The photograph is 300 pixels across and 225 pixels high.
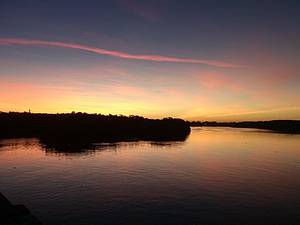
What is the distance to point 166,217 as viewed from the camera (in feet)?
102

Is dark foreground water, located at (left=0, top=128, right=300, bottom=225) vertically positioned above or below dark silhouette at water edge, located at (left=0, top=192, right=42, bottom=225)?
below

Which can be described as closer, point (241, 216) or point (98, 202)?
point (241, 216)

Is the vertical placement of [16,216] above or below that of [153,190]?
above

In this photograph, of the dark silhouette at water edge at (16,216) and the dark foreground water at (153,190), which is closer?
the dark silhouette at water edge at (16,216)

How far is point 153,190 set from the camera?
42344mm

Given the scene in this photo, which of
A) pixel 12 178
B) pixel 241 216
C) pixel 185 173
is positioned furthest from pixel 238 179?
pixel 12 178

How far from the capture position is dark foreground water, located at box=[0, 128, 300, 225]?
31.6 meters

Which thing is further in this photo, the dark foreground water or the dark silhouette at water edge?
the dark foreground water

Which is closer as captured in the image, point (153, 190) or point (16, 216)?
point (16, 216)

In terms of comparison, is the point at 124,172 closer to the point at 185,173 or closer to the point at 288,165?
the point at 185,173

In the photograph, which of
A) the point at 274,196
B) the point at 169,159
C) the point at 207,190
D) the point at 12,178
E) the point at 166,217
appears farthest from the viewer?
the point at 169,159

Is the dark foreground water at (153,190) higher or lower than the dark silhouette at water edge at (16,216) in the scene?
lower

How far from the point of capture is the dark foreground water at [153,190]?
3157 cm

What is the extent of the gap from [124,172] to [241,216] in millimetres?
29734
